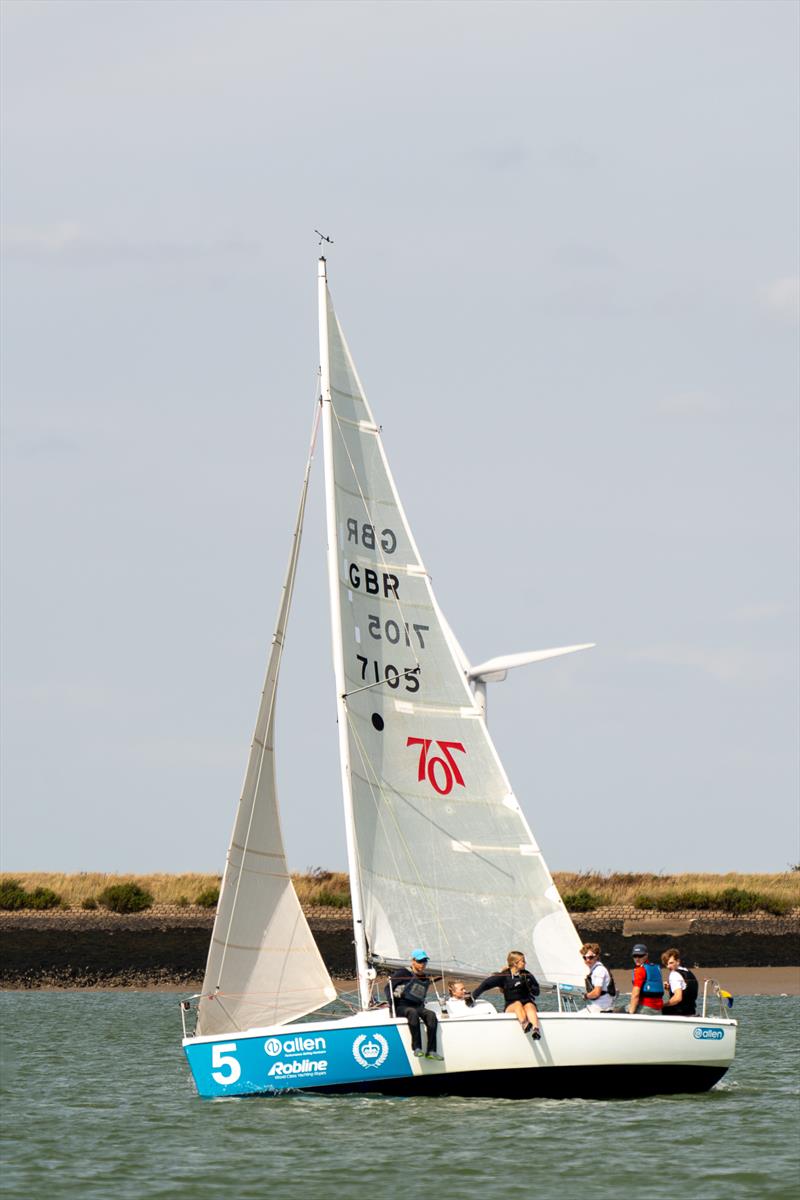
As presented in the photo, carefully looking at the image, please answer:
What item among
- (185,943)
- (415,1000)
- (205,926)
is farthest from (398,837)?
(205,926)

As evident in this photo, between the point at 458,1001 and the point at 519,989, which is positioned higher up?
the point at 519,989

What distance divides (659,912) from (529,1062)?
1496 inches

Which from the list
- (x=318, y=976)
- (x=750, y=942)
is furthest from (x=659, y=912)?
(x=318, y=976)

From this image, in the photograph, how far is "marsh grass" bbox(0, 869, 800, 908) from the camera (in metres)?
67.1

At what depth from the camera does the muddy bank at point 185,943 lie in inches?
2360

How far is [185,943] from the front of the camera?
61.3m

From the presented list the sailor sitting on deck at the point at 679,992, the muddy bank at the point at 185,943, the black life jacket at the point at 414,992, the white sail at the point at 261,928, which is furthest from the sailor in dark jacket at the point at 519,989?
the muddy bank at the point at 185,943

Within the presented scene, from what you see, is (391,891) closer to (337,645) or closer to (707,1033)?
(337,645)

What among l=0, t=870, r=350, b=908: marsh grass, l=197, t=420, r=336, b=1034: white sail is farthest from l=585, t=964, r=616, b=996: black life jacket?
l=0, t=870, r=350, b=908: marsh grass

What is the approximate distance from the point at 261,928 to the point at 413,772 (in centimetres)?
332

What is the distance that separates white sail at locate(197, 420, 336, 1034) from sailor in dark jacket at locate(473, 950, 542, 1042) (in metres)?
2.77

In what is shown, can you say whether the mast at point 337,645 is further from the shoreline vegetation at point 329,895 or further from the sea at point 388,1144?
the shoreline vegetation at point 329,895

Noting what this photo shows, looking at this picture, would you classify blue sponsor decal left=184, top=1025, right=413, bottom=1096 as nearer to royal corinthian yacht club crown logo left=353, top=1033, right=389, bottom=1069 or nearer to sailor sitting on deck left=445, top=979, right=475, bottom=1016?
royal corinthian yacht club crown logo left=353, top=1033, right=389, bottom=1069

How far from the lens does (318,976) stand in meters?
30.3
